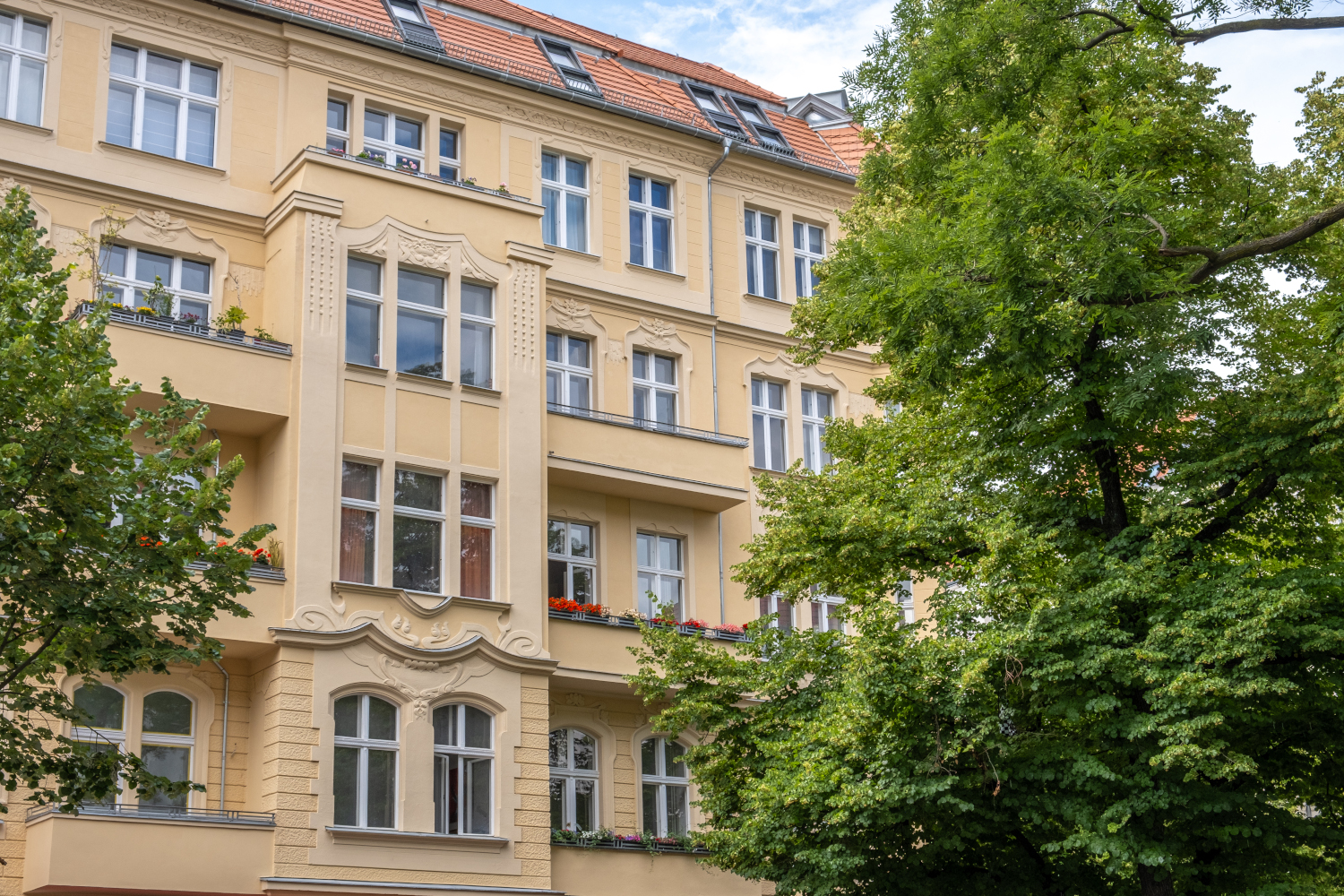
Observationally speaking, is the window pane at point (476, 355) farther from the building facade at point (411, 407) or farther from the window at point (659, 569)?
the window at point (659, 569)

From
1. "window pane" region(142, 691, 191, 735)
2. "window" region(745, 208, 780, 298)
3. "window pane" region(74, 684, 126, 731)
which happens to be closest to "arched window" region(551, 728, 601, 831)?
"window pane" region(142, 691, 191, 735)

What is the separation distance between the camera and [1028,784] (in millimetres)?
16016

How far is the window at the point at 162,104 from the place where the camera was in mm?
22031

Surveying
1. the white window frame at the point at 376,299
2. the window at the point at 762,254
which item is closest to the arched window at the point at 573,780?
the white window frame at the point at 376,299

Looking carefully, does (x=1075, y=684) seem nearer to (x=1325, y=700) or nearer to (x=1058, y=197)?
(x=1325, y=700)

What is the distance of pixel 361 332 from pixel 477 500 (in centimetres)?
295

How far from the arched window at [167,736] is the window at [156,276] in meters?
5.28

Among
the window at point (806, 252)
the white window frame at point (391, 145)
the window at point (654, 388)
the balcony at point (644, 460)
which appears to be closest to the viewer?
the balcony at point (644, 460)

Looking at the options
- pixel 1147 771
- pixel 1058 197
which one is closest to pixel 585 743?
pixel 1147 771

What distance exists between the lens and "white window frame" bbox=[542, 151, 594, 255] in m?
25.8

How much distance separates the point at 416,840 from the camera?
63.2ft

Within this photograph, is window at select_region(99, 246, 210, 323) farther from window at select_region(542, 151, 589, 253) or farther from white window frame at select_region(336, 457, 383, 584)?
window at select_region(542, 151, 589, 253)

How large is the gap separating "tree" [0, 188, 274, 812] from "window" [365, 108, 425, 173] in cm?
988

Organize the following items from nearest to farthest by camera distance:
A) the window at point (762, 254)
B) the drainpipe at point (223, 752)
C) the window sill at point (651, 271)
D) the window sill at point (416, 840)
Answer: the window sill at point (416, 840), the drainpipe at point (223, 752), the window sill at point (651, 271), the window at point (762, 254)
